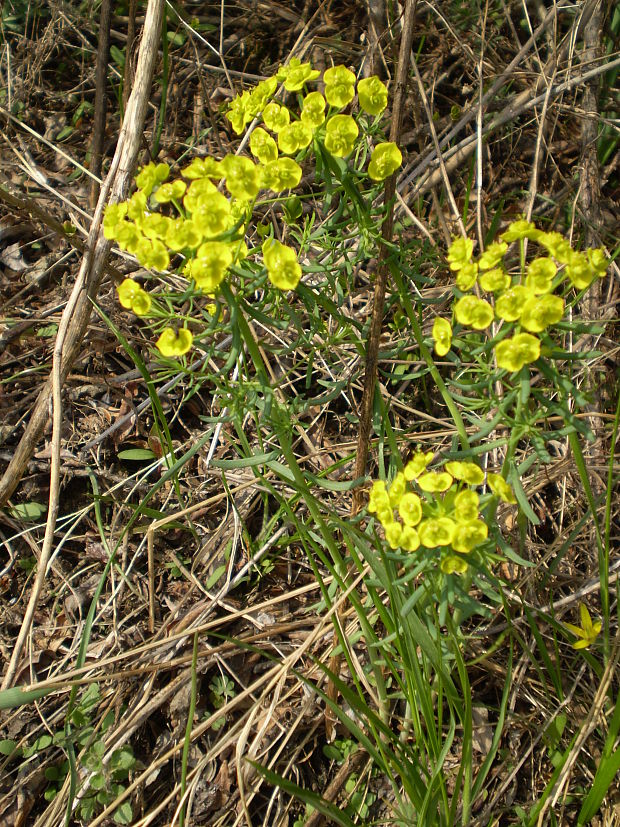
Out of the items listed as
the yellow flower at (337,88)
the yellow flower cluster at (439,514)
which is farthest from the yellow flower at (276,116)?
the yellow flower cluster at (439,514)

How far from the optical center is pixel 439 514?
64.2 inches

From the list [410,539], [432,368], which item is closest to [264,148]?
[432,368]

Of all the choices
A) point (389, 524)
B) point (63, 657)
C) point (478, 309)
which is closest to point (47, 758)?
point (63, 657)

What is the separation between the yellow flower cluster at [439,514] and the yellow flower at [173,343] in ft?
1.89

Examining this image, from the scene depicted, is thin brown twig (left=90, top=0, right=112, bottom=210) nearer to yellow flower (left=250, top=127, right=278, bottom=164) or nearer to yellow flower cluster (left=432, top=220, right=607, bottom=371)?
yellow flower (left=250, top=127, right=278, bottom=164)

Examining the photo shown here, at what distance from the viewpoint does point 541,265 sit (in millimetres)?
1543

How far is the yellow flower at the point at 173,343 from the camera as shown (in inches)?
64.0

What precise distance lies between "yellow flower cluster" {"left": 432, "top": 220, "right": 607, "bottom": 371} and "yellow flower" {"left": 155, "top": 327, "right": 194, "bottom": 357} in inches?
23.2

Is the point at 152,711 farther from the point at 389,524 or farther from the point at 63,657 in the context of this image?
the point at 389,524

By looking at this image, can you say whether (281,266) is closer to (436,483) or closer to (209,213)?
(209,213)

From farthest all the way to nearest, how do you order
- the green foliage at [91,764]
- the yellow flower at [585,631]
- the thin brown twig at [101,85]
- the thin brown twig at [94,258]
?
the thin brown twig at [101,85] < the thin brown twig at [94,258] < the green foliage at [91,764] < the yellow flower at [585,631]

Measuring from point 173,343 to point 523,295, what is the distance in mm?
794

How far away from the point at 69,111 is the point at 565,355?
3388 millimetres

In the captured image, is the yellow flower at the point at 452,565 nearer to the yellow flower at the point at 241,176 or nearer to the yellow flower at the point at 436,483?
the yellow flower at the point at 436,483
